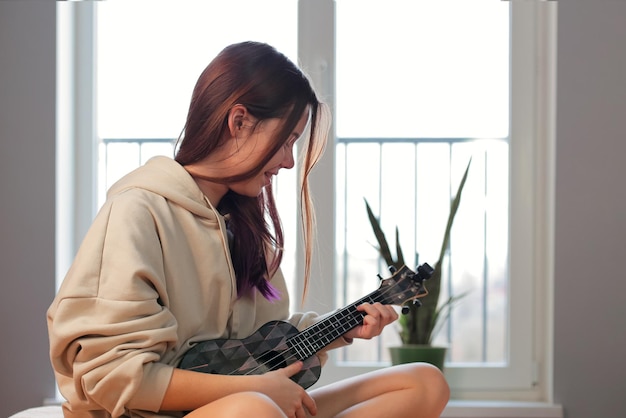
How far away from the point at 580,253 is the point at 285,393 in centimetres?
163

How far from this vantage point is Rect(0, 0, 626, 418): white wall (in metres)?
2.72

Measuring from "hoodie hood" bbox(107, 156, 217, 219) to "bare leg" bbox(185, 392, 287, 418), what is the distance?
405mm

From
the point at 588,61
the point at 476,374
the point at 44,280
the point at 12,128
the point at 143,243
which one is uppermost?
the point at 588,61

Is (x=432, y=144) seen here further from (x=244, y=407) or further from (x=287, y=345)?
(x=244, y=407)

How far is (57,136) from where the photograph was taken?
281cm

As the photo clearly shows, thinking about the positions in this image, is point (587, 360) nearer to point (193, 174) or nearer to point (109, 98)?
point (193, 174)

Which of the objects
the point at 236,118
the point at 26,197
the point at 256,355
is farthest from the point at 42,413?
the point at 26,197

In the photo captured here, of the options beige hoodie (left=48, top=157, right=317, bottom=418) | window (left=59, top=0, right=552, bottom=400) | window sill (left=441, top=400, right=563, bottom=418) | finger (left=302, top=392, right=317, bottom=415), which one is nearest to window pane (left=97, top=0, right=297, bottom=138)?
window (left=59, top=0, right=552, bottom=400)

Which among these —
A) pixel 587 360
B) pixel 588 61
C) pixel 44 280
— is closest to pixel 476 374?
pixel 587 360

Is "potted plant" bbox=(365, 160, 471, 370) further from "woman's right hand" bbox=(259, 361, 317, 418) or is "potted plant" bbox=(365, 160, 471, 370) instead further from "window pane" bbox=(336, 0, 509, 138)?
"woman's right hand" bbox=(259, 361, 317, 418)

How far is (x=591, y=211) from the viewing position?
273 centimetres

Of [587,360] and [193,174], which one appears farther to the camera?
[587,360]

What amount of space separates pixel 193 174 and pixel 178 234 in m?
0.17

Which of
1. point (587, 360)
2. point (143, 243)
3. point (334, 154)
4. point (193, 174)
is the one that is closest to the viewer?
point (143, 243)
